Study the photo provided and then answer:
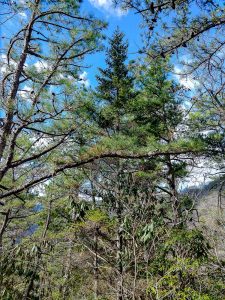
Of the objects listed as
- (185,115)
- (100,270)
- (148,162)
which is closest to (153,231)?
(100,270)

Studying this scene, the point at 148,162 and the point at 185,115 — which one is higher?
the point at 185,115

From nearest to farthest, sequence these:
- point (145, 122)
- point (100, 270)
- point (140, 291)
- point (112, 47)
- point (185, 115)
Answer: point (140, 291) < point (100, 270) < point (185, 115) < point (145, 122) < point (112, 47)

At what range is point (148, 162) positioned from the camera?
9.56 metres

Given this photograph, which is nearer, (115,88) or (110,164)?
(110,164)

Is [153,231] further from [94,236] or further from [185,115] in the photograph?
[185,115]

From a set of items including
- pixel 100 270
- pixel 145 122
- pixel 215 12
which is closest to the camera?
pixel 215 12

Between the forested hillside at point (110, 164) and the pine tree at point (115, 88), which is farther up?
the pine tree at point (115, 88)

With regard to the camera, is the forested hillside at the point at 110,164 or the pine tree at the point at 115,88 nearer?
the forested hillside at the point at 110,164

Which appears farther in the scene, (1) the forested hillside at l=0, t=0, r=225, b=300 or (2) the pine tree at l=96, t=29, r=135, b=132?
(2) the pine tree at l=96, t=29, r=135, b=132

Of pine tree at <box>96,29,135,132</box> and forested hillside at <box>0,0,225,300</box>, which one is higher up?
pine tree at <box>96,29,135,132</box>

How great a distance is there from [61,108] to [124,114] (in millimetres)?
5291

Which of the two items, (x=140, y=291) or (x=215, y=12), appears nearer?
(x=215, y=12)

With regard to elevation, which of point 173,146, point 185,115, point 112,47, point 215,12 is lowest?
point 173,146

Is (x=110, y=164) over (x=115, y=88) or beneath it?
beneath
